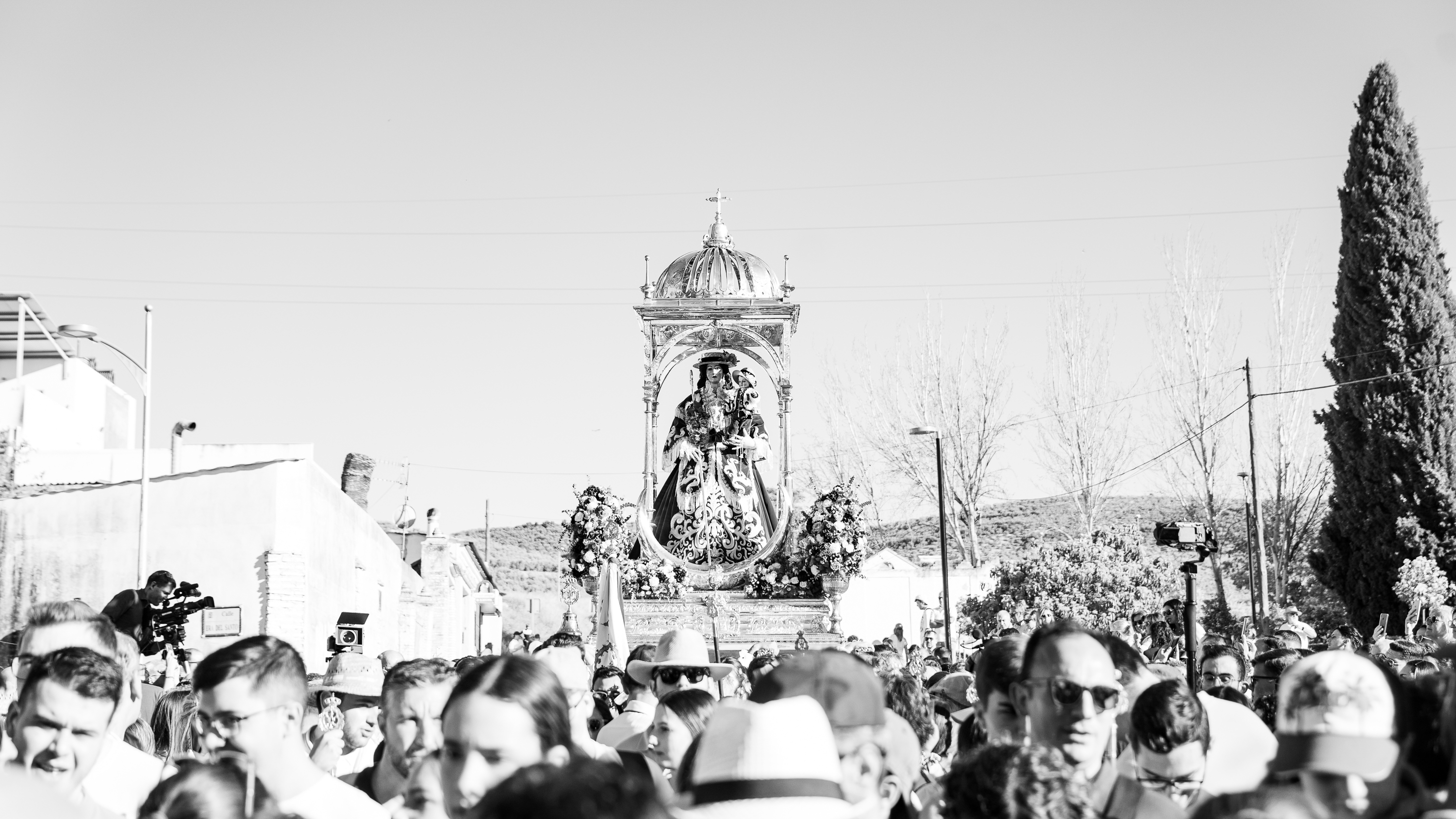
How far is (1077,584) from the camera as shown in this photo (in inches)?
1214

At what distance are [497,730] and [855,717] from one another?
1.25 metres

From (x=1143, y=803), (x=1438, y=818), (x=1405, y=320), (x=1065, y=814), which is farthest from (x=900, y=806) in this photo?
(x=1405, y=320)

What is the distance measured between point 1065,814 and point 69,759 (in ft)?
9.95

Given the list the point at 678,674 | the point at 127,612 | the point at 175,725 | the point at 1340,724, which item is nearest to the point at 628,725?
the point at 678,674

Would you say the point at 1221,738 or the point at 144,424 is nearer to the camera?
the point at 1221,738

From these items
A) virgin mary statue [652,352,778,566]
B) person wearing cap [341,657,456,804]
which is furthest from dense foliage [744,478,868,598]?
person wearing cap [341,657,456,804]

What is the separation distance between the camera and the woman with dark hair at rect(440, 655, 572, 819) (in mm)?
3879

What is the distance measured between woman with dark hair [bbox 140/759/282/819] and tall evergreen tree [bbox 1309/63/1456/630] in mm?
27254

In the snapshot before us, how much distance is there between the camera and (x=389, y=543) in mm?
33531

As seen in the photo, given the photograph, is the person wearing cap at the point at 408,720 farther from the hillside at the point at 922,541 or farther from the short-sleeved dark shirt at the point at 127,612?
the hillside at the point at 922,541

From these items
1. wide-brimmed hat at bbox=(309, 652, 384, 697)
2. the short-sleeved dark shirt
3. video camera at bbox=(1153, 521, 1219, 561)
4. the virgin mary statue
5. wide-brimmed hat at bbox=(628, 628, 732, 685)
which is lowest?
wide-brimmed hat at bbox=(309, 652, 384, 697)

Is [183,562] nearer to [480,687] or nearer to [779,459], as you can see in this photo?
[779,459]

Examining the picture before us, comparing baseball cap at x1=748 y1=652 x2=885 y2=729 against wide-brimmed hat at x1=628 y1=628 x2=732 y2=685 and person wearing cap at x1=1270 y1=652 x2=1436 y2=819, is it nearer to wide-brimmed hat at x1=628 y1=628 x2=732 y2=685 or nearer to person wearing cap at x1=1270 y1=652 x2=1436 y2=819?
person wearing cap at x1=1270 y1=652 x2=1436 y2=819

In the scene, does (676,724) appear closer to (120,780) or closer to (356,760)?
(120,780)
